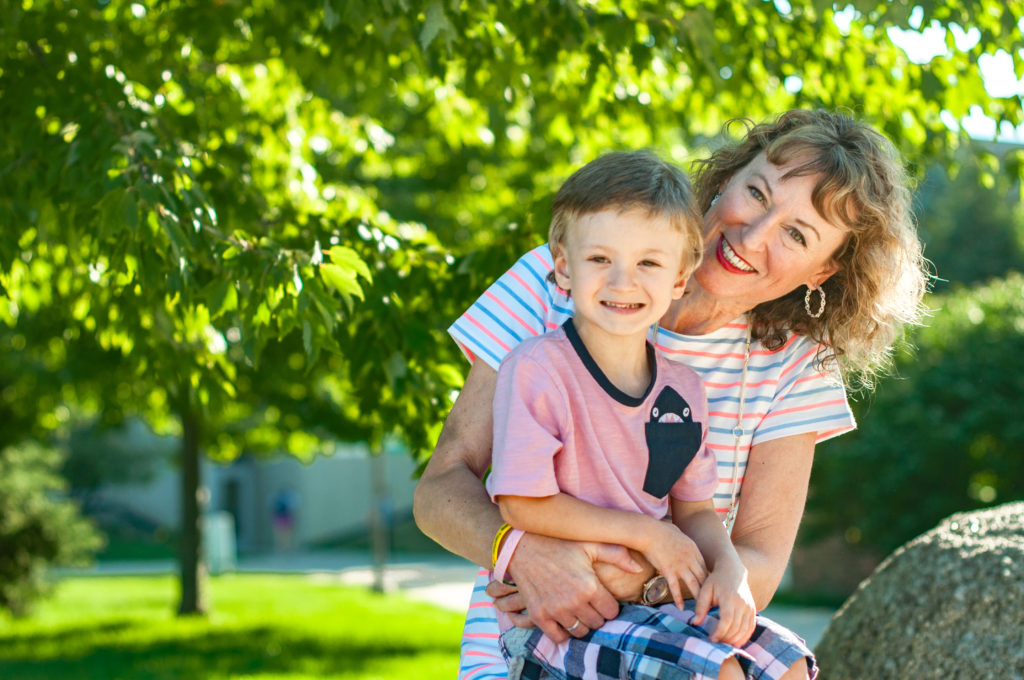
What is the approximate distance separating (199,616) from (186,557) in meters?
0.66

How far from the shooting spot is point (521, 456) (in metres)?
1.90

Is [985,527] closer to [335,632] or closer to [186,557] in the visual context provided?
[335,632]

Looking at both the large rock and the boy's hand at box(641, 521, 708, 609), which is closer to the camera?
the boy's hand at box(641, 521, 708, 609)

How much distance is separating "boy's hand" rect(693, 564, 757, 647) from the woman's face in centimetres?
82

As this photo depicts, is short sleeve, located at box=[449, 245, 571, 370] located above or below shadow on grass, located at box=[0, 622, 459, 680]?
above

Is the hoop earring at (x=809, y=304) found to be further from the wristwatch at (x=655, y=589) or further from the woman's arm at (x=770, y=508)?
the wristwatch at (x=655, y=589)

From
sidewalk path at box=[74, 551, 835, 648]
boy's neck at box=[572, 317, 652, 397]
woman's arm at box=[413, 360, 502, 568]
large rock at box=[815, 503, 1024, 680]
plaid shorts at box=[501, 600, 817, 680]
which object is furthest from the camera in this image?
sidewalk path at box=[74, 551, 835, 648]

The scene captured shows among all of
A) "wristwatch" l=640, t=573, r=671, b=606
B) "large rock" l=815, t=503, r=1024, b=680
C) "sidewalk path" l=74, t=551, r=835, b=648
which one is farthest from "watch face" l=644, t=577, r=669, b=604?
"sidewalk path" l=74, t=551, r=835, b=648

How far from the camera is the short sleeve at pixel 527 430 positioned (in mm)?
1894

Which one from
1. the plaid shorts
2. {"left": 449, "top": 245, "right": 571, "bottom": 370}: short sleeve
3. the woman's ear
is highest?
the woman's ear

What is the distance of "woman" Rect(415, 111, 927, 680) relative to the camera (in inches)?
92.6

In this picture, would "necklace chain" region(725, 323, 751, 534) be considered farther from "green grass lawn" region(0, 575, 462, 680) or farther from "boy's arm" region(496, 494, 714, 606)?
"green grass lawn" region(0, 575, 462, 680)

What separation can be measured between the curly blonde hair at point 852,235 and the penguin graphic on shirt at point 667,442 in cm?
61

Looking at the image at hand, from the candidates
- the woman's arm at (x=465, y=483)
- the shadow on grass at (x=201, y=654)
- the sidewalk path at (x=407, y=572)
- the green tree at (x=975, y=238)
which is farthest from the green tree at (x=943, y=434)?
the green tree at (x=975, y=238)
